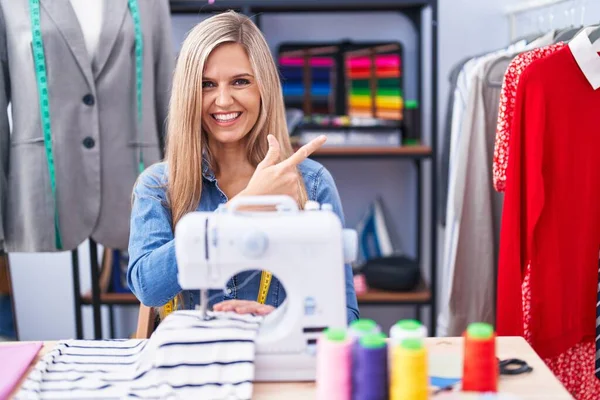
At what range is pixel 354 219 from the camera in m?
3.16

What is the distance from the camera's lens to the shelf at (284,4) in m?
2.59

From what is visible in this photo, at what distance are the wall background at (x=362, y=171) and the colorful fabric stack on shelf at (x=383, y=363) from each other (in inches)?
81.9

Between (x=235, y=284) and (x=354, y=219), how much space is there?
5.31 ft

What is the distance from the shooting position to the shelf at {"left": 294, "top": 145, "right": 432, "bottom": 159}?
2.65 meters

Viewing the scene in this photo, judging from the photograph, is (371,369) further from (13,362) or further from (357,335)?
(13,362)

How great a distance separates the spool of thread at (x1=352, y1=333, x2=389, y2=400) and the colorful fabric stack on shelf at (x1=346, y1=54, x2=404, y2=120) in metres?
1.88

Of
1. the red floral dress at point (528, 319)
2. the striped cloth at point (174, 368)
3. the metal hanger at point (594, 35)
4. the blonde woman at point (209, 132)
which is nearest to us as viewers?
the striped cloth at point (174, 368)

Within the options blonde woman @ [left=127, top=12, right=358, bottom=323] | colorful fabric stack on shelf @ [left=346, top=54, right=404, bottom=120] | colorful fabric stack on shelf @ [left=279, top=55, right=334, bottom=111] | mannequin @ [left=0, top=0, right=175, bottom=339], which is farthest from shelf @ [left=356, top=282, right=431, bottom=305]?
blonde woman @ [left=127, top=12, right=358, bottom=323]

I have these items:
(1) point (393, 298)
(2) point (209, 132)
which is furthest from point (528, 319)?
(2) point (209, 132)

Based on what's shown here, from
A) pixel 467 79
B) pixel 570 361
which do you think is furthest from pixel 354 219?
pixel 570 361

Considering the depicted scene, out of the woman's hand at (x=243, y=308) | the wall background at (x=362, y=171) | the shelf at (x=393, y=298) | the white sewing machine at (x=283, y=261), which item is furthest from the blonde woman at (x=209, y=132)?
the wall background at (x=362, y=171)

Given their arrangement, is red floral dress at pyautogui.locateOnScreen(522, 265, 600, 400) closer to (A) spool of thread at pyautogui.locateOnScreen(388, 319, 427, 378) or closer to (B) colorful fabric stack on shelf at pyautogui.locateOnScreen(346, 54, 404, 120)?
(A) spool of thread at pyautogui.locateOnScreen(388, 319, 427, 378)

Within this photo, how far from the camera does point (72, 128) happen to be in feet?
7.13

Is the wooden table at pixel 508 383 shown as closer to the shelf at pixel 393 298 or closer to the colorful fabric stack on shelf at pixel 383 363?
the colorful fabric stack on shelf at pixel 383 363
